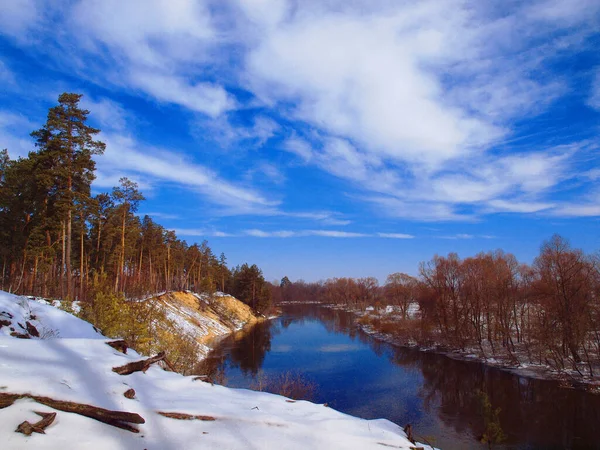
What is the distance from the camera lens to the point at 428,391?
2475 cm

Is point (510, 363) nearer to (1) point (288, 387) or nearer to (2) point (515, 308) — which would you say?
(2) point (515, 308)

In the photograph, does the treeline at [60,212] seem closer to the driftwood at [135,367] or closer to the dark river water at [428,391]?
the driftwood at [135,367]

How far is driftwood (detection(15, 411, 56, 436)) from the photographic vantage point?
4230 millimetres

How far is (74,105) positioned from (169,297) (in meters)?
36.0

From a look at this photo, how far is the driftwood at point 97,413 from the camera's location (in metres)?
4.74

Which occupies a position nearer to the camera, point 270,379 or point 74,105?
point 74,105

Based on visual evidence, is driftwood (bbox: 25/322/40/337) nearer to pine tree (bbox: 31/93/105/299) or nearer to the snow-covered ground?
the snow-covered ground

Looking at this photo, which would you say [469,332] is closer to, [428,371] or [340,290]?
[428,371]

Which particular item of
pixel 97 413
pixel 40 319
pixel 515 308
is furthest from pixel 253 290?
pixel 97 413

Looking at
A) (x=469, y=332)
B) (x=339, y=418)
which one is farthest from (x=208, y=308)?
(x=339, y=418)

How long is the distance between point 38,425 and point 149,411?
147 centimetres

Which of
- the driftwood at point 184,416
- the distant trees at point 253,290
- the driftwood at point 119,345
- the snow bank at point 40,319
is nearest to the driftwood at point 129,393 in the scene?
the driftwood at point 184,416

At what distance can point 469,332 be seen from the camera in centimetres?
3922

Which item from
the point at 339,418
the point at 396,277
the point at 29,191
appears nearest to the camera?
the point at 339,418
